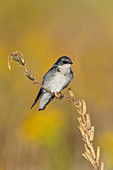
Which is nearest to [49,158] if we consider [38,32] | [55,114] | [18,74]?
[55,114]

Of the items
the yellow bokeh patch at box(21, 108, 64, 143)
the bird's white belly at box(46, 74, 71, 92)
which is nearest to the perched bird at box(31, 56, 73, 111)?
the bird's white belly at box(46, 74, 71, 92)

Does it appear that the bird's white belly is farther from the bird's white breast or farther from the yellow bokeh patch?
the yellow bokeh patch

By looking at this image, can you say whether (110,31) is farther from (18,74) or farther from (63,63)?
(63,63)

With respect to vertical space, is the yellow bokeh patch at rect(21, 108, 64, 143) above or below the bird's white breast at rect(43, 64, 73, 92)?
below

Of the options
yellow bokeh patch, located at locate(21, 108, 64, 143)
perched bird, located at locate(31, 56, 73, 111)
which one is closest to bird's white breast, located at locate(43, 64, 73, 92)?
perched bird, located at locate(31, 56, 73, 111)

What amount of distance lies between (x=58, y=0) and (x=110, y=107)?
29.2 feet

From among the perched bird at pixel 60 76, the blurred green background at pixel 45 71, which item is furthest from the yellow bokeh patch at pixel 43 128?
the perched bird at pixel 60 76

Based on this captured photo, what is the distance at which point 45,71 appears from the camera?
796 centimetres

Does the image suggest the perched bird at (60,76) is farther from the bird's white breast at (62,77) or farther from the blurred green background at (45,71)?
the blurred green background at (45,71)

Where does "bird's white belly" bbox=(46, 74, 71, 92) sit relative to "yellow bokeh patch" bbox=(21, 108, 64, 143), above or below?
above

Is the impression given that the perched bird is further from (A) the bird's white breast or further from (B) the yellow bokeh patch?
(B) the yellow bokeh patch

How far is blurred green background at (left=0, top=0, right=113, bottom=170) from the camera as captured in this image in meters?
4.31

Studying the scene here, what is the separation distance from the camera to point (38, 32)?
37.2 feet

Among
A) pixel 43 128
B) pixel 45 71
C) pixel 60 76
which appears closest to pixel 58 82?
pixel 60 76
